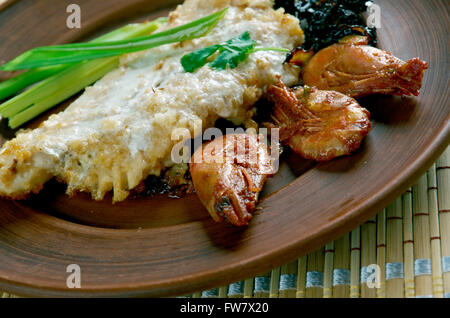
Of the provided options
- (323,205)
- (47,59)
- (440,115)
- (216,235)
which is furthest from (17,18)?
(440,115)

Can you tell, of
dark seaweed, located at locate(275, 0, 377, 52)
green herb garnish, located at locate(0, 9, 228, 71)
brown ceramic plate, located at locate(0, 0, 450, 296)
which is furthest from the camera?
green herb garnish, located at locate(0, 9, 228, 71)

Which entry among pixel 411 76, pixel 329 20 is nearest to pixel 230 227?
pixel 411 76

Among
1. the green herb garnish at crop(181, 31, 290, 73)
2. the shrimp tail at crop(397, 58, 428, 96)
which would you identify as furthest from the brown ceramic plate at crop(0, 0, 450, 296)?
the green herb garnish at crop(181, 31, 290, 73)

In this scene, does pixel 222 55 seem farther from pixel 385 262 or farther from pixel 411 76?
pixel 385 262

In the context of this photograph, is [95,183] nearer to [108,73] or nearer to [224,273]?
[108,73]

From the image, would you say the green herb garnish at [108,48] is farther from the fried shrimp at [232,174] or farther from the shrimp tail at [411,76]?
the shrimp tail at [411,76]

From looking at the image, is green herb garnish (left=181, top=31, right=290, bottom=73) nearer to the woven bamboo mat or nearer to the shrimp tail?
the shrimp tail

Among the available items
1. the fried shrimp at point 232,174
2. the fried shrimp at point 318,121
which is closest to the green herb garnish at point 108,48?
the fried shrimp at point 318,121
